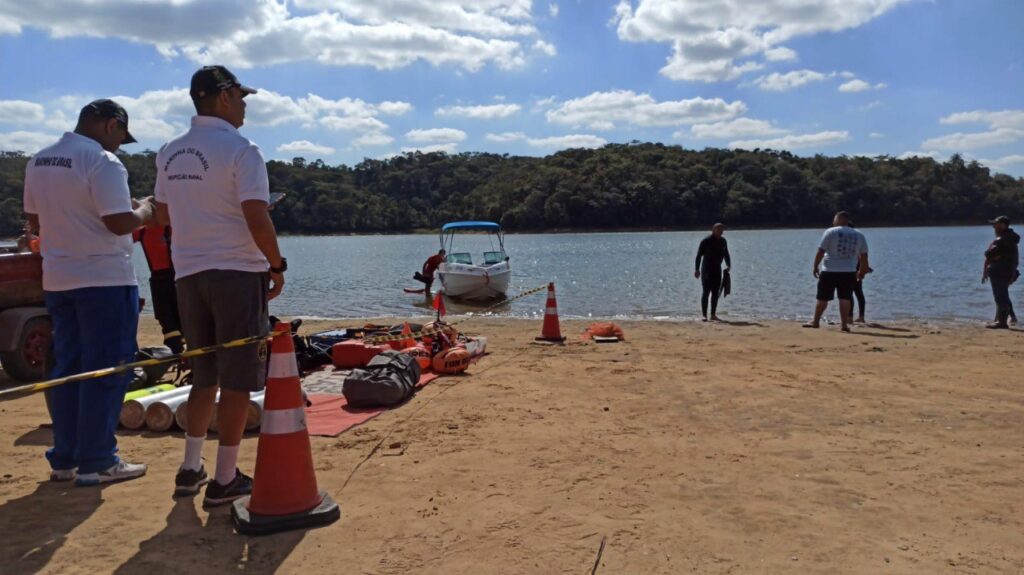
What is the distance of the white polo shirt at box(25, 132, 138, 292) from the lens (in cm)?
396

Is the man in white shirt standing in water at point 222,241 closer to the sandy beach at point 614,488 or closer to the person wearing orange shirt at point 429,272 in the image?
the sandy beach at point 614,488

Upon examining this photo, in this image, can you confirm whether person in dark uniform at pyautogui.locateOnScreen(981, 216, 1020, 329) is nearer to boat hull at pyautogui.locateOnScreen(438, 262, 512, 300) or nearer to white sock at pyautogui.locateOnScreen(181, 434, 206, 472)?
boat hull at pyautogui.locateOnScreen(438, 262, 512, 300)

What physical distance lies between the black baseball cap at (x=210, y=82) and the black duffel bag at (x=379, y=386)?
10.7 ft

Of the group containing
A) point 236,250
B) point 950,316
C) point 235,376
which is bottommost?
point 950,316

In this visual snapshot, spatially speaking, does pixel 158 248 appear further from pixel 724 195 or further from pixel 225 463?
pixel 724 195

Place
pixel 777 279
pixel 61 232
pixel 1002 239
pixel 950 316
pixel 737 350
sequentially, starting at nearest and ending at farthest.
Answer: pixel 61 232, pixel 737 350, pixel 1002 239, pixel 950 316, pixel 777 279

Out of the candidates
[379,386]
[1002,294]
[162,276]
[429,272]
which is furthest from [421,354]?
[429,272]

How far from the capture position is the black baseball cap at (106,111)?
13.7 feet

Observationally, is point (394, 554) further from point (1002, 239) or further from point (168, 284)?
point (1002, 239)

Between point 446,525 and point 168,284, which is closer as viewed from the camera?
point 446,525

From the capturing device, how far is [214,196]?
3615 mm

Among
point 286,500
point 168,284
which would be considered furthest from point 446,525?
point 168,284

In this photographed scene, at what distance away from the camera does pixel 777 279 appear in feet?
91.8

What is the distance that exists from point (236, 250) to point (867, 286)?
24717 mm
